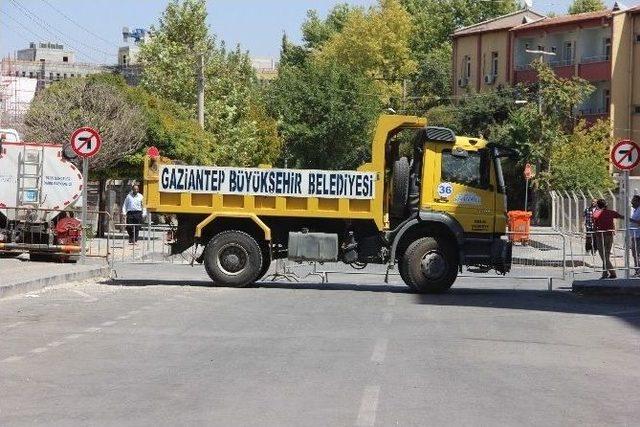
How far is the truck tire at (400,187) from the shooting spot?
2302cm

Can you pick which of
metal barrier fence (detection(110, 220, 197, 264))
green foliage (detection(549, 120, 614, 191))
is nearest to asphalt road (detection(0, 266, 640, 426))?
metal barrier fence (detection(110, 220, 197, 264))

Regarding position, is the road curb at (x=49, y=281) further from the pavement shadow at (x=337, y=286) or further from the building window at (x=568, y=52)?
the building window at (x=568, y=52)

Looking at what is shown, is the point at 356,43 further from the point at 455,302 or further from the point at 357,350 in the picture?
the point at 357,350

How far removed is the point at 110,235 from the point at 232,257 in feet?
19.7

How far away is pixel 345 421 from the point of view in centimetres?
914

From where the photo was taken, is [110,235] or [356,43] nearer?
[110,235]

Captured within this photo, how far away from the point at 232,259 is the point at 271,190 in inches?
57.2

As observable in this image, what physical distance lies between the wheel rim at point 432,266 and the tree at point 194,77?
3512cm

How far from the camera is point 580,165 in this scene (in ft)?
208

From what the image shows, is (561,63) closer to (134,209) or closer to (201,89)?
(201,89)

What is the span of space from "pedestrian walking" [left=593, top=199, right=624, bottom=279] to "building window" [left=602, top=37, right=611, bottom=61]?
161 ft

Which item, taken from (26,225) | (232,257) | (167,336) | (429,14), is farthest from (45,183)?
(429,14)

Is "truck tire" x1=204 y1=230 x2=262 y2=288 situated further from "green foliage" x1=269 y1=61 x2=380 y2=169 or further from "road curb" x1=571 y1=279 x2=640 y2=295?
"green foliage" x1=269 y1=61 x2=380 y2=169

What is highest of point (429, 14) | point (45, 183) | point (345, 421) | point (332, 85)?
point (429, 14)
